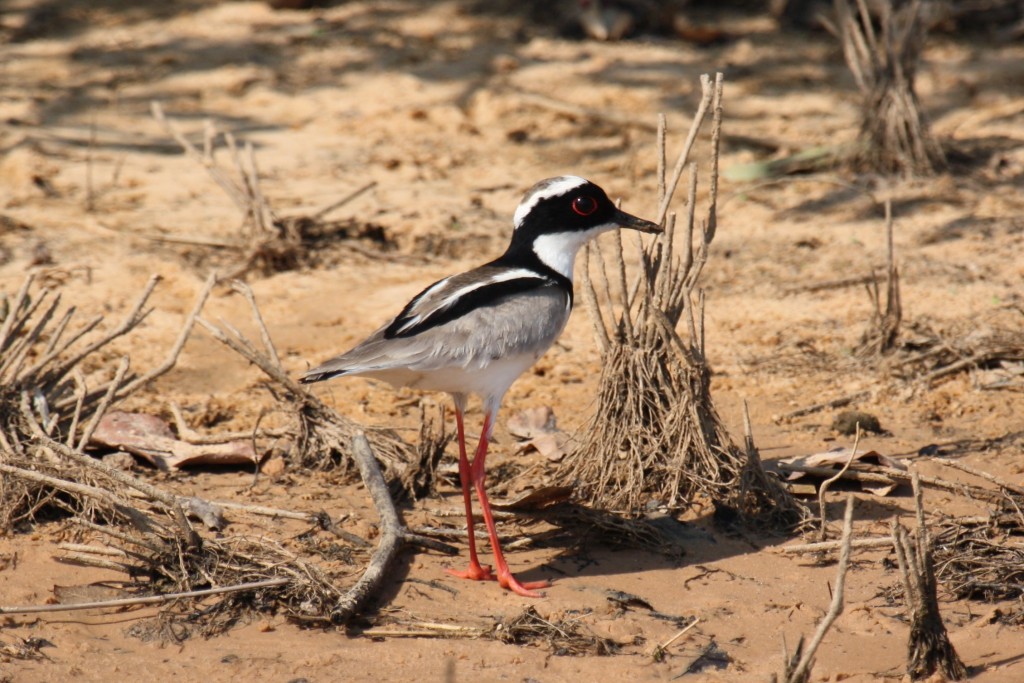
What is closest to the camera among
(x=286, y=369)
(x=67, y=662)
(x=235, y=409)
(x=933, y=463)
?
(x=67, y=662)

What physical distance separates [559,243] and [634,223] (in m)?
0.32

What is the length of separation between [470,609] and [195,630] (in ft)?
3.18

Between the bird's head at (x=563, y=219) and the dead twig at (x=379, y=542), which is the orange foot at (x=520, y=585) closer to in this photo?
the dead twig at (x=379, y=542)

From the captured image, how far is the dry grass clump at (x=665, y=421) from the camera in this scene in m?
5.18

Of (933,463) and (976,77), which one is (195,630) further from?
(976,77)

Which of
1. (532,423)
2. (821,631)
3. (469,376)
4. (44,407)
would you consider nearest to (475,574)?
(469,376)

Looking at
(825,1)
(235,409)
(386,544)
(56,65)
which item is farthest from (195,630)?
(825,1)

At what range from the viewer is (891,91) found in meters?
8.72

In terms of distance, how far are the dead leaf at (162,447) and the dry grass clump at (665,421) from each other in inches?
58.2

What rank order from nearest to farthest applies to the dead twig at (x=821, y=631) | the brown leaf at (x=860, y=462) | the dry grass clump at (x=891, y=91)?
1. the dead twig at (x=821, y=631)
2. the brown leaf at (x=860, y=462)
3. the dry grass clump at (x=891, y=91)

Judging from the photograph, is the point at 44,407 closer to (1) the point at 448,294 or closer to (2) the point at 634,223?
(1) the point at 448,294

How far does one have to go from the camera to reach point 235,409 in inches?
248

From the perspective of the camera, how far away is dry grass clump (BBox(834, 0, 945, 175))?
8617 mm

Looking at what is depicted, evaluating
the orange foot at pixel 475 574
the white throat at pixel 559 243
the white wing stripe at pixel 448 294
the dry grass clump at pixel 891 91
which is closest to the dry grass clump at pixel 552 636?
the orange foot at pixel 475 574
